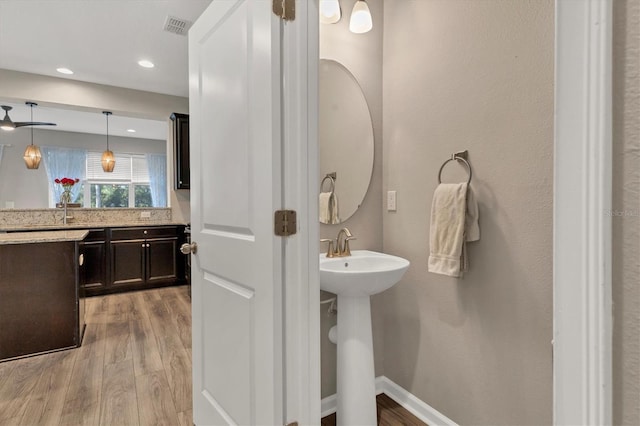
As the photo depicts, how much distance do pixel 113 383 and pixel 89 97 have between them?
347 centimetres

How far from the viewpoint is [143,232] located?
4.46 meters

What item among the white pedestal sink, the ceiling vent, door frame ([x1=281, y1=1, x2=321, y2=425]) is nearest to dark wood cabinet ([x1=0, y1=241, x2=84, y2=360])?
the ceiling vent

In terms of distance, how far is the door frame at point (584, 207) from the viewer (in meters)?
0.36

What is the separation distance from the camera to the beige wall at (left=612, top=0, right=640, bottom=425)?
35 centimetres

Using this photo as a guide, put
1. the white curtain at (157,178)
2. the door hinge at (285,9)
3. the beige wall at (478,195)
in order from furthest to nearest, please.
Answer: the white curtain at (157,178)
the beige wall at (478,195)
the door hinge at (285,9)

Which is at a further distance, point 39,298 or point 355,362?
point 39,298

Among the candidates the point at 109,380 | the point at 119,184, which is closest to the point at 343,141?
the point at 109,380

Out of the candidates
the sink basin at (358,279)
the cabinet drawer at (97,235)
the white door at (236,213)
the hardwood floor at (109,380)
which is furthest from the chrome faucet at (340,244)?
the cabinet drawer at (97,235)

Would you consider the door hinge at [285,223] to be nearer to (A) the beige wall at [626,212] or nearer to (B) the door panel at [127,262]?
(A) the beige wall at [626,212]

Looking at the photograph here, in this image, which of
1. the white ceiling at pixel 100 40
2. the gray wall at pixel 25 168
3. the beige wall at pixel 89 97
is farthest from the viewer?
the gray wall at pixel 25 168

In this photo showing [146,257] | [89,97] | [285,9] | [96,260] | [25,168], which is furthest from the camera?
[25,168]

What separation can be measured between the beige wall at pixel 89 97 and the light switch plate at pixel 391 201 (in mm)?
3756

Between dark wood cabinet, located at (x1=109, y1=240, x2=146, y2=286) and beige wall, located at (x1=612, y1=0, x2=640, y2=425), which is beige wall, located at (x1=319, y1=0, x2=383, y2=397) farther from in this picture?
dark wood cabinet, located at (x1=109, y1=240, x2=146, y2=286)

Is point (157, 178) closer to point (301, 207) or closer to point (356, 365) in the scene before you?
point (356, 365)
